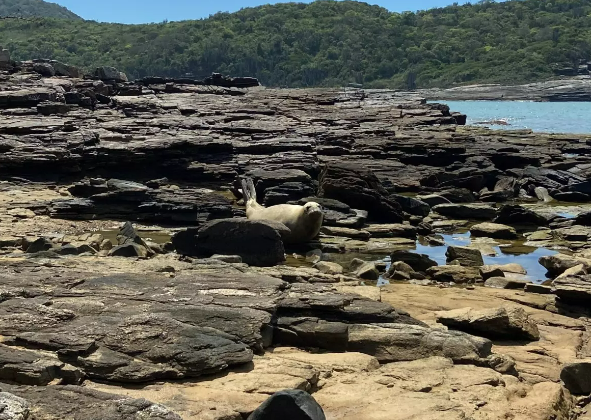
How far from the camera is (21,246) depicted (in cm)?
1212

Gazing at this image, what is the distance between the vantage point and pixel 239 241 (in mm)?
11867

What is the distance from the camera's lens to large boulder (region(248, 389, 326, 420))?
4.91 m

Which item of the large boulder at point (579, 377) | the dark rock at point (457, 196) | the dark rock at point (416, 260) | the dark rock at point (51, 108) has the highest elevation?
the dark rock at point (51, 108)

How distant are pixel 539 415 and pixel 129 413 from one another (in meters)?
3.11

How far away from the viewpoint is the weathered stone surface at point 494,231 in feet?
49.6

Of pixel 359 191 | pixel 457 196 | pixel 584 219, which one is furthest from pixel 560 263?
pixel 457 196

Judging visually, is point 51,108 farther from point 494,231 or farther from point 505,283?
point 505,283

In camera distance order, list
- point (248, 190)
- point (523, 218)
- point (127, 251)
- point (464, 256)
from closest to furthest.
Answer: point (127, 251) → point (464, 256) → point (523, 218) → point (248, 190)

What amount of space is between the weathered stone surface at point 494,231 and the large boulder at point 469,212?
1908mm

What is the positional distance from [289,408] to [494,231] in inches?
435

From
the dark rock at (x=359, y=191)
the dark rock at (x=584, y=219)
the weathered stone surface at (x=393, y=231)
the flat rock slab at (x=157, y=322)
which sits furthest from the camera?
the dark rock at (x=359, y=191)

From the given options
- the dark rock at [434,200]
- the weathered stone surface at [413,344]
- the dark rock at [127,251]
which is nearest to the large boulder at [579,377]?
the weathered stone surface at [413,344]

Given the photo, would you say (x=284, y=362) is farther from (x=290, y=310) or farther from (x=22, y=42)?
(x=22, y=42)

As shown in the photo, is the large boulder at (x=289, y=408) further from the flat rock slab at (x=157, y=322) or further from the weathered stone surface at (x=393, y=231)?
the weathered stone surface at (x=393, y=231)
